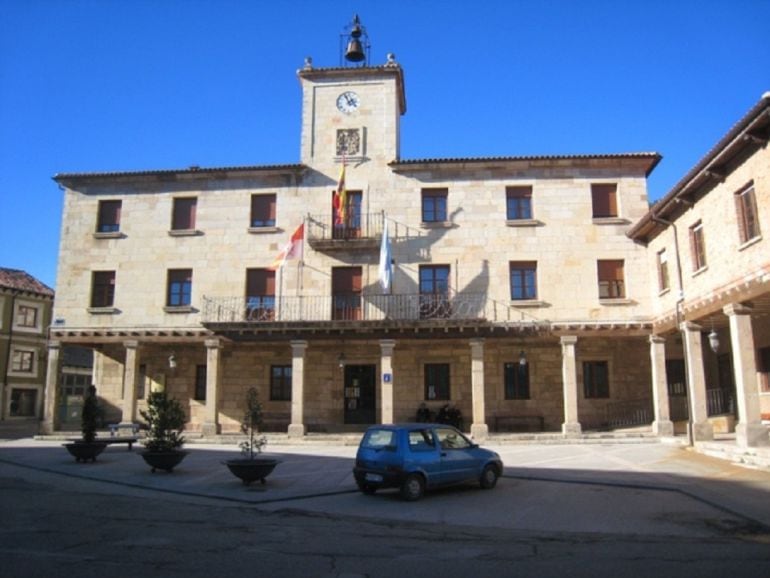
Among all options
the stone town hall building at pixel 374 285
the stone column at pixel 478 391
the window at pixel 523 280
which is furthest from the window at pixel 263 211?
the window at pixel 523 280

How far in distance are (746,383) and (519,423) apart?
9867 millimetres

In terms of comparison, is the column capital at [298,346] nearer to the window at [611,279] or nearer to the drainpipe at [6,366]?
the window at [611,279]

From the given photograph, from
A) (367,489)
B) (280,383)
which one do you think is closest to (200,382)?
(280,383)

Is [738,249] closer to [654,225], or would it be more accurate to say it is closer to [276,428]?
[654,225]

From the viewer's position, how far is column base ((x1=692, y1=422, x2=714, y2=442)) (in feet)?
60.4

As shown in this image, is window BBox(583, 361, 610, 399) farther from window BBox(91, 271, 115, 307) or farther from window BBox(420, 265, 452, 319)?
window BBox(91, 271, 115, 307)

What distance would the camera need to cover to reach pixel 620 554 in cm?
739

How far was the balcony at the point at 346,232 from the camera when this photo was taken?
24.0 metres

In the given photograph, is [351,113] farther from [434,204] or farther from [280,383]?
[280,383]

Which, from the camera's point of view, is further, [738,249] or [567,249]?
[567,249]

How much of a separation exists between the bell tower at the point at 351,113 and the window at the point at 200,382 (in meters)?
9.64

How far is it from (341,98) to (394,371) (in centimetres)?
1138

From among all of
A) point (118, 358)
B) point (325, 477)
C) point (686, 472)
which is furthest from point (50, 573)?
point (118, 358)

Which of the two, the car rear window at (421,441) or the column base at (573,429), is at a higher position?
the car rear window at (421,441)
